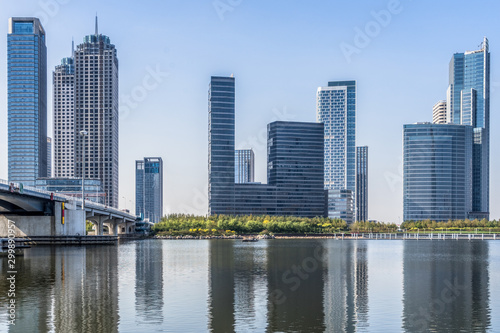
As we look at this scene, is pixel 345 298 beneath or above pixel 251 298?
beneath

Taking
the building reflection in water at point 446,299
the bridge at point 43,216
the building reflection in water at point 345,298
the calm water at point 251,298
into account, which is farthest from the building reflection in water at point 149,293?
the bridge at point 43,216

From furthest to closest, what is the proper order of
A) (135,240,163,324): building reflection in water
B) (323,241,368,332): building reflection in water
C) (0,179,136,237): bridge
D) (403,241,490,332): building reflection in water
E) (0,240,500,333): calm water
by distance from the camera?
(0,179,136,237): bridge → (135,240,163,324): building reflection in water → (403,241,490,332): building reflection in water → (323,241,368,332): building reflection in water → (0,240,500,333): calm water

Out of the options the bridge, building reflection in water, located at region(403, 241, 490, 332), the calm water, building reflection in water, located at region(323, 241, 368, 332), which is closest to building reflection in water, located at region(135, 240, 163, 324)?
the calm water

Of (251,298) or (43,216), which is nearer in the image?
(251,298)

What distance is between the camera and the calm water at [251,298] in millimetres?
36406

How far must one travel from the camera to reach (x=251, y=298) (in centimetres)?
4609

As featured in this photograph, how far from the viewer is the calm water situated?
36.4 m

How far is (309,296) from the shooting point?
47.2m

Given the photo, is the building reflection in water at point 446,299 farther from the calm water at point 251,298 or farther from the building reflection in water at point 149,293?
the building reflection in water at point 149,293

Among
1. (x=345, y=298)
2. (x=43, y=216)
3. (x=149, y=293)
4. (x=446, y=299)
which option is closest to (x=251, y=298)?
(x=345, y=298)

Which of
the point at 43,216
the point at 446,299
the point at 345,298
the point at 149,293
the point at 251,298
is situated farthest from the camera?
the point at 43,216

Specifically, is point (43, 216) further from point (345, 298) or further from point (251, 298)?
point (345, 298)

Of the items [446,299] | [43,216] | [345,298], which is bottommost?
[446,299]

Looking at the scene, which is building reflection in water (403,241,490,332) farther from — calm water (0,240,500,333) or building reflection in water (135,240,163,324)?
building reflection in water (135,240,163,324)
